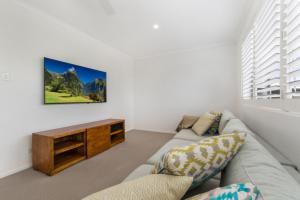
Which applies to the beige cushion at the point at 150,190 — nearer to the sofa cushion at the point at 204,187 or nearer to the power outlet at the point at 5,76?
the sofa cushion at the point at 204,187

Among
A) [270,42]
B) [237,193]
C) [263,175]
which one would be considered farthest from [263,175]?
[270,42]

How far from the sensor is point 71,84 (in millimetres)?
2617

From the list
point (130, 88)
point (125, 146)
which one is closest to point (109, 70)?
point (130, 88)

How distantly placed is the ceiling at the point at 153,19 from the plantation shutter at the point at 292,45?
1.24m

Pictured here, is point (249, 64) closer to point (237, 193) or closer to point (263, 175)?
point (263, 175)

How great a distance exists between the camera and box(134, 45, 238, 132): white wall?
3553 mm

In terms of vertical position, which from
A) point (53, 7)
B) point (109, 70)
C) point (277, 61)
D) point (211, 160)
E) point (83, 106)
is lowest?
point (211, 160)

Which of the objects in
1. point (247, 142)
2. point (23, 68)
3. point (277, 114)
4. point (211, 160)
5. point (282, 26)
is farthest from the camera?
point (23, 68)

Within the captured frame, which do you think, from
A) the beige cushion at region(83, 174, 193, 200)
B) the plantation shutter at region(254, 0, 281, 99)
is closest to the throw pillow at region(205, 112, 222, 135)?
the plantation shutter at region(254, 0, 281, 99)

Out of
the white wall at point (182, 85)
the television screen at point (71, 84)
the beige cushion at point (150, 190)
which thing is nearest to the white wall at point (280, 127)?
the beige cushion at point (150, 190)

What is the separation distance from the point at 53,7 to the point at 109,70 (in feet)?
5.68

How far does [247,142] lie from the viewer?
90 centimetres

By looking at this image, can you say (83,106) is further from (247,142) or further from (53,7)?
(247,142)

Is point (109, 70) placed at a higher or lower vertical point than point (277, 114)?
higher
